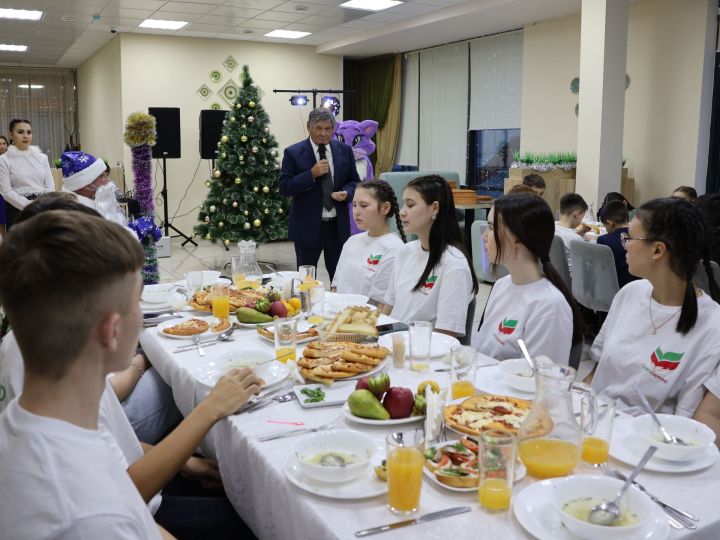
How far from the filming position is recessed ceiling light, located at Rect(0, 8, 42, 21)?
7961 millimetres

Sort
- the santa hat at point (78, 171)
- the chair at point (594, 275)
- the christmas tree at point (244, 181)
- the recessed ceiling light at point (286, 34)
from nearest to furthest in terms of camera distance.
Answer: the chair at point (594, 275) < the santa hat at point (78, 171) < the christmas tree at point (244, 181) < the recessed ceiling light at point (286, 34)

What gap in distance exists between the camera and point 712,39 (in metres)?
6.88

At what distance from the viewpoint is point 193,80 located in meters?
9.99

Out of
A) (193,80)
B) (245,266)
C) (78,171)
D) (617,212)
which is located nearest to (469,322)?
(245,266)

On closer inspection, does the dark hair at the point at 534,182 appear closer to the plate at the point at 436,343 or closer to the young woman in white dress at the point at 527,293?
the young woman in white dress at the point at 527,293

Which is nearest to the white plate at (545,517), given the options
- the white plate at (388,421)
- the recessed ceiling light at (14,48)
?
the white plate at (388,421)

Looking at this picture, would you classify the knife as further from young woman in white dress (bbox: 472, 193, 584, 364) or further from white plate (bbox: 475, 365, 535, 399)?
young woman in white dress (bbox: 472, 193, 584, 364)

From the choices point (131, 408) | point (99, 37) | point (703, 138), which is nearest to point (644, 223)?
point (131, 408)

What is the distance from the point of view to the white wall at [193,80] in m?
9.68

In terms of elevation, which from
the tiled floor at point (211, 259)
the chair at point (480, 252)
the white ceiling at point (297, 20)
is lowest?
the tiled floor at point (211, 259)

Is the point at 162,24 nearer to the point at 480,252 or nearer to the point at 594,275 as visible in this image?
the point at 480,252

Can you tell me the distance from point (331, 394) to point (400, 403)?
0.27 m

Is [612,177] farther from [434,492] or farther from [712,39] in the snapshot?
[434,492]

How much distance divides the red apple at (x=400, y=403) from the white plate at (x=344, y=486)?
0.24 m
